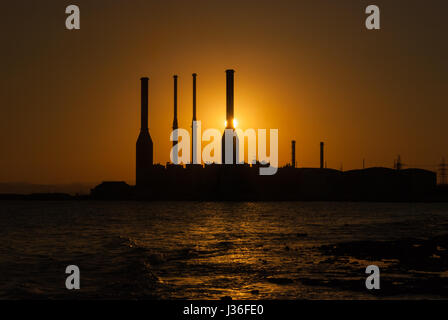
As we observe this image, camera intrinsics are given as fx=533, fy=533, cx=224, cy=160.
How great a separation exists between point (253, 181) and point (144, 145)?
31862 mm

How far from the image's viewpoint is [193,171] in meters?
142

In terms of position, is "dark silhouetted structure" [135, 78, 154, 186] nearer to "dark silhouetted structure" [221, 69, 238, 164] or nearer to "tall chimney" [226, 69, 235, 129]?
"dark silhouetted structure" [221, 69, 238, 164]

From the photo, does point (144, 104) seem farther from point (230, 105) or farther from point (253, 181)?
point (253, 181)

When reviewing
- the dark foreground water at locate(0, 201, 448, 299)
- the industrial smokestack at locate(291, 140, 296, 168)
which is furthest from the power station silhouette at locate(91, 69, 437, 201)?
the dark foreground water at locate(0, 201, 448, 299)

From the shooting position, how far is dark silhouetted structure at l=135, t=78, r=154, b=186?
419 ft

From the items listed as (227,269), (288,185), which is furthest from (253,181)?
(227,269)

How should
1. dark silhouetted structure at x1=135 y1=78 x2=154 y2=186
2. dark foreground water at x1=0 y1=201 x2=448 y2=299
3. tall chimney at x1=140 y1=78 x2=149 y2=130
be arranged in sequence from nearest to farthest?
1. dark foreground water at x1=0 y1=201 x2=448 y2=299
2. tall chimney at x1=140 y1=78 x2=149 y2=130
3. dark silhouetted structure at x1=135 y1=78 x2=154 y2=186

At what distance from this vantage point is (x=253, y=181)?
468 feet

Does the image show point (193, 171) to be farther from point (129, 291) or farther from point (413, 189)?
point (129, 291)

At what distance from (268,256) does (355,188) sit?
12176 cm

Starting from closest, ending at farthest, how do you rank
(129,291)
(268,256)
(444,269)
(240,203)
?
1. (129,291)
2. (444,269)
3. (268,256)
4. (240,203)

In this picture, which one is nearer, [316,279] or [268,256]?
[316,279]
